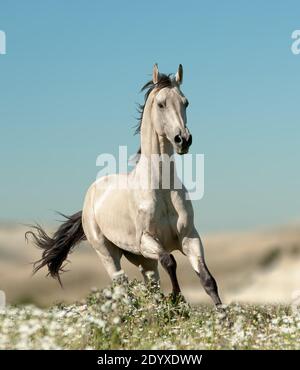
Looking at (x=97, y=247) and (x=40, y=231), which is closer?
(x=97, y=247)

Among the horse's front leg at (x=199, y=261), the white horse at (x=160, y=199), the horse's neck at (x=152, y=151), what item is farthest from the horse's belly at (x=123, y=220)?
the horse's neck at (x=152, y=151)

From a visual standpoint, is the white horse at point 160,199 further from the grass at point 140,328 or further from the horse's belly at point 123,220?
the grass at point 140,328

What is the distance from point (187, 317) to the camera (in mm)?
9141

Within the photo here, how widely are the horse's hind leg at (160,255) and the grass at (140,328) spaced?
31cm

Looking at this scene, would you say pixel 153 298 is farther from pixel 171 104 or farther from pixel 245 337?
pixel 171 104

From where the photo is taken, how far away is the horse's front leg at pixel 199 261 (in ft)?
32.1

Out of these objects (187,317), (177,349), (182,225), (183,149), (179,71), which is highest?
(179,71)

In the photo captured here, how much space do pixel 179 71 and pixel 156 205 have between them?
1957 mm

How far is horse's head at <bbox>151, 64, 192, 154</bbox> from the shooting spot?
993 cm

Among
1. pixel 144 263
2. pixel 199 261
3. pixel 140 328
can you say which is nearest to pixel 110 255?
pixel 144 263

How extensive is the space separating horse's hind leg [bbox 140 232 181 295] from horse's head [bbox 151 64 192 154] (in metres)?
1.32

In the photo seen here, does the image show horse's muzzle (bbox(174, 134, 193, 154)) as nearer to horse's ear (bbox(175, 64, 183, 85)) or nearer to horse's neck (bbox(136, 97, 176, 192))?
horse's neck (bbox(136, 97, 176, 192))

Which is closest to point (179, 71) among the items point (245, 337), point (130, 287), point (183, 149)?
point (183, 149)

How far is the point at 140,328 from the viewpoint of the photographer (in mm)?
8445
